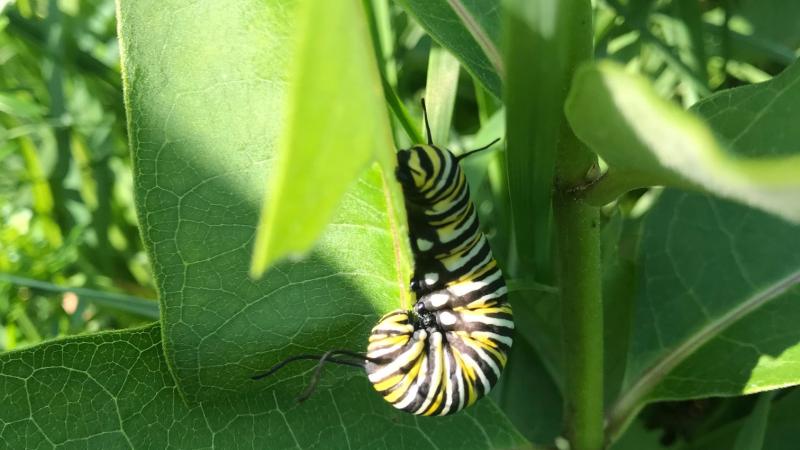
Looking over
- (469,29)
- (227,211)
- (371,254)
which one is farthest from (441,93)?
(227,211)

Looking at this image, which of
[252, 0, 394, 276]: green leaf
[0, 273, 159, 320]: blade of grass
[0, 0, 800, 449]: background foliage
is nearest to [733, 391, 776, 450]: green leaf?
[0, 0, 800, 449]: background foliage

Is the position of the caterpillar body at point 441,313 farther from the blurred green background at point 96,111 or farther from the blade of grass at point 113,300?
the blade of grass at point 113,300

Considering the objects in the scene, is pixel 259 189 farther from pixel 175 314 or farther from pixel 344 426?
pixel 344 426

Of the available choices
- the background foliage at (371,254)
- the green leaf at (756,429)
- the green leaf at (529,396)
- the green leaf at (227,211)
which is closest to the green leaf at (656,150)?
the background foliage at (371,254)

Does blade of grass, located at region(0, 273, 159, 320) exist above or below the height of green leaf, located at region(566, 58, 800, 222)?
below

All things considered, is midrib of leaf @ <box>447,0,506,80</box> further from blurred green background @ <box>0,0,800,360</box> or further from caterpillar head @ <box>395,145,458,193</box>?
blurred green background @ <box>0,0,800,360</box>

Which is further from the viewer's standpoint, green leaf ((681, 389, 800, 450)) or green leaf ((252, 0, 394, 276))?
green leaf ((681, 389, 800, 450))
